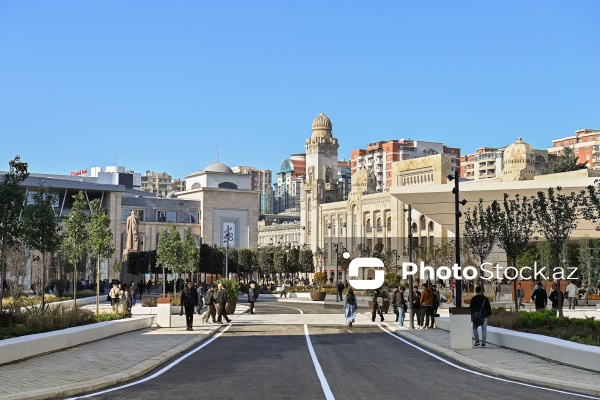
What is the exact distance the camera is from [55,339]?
1973 centimetres

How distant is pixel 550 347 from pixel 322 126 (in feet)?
479

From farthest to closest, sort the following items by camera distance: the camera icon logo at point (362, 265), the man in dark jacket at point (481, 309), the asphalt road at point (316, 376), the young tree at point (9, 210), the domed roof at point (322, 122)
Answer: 1. the domed roof at point (322, 122)
2. the camera icon logo at point (362, 265)
3. the young tree at point (9, 210)
4. the man in dark jacket at point (481, 309)
5. the asphalt road at point (316, 376)

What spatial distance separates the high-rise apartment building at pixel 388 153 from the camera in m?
180

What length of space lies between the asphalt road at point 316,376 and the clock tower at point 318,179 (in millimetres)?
127537

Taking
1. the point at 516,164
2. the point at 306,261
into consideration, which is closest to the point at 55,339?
the point at 516,164

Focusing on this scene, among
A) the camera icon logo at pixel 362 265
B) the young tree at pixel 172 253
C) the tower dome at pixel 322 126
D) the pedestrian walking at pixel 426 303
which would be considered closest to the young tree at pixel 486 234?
the pedestrian walking at pixel 426 303

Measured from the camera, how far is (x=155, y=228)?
117750 mm

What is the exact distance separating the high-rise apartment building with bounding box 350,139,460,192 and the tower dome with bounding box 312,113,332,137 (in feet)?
62.7

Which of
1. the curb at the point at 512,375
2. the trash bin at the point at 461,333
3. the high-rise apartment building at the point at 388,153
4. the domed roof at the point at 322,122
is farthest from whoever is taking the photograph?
the high-rise apartment building at the point at 388,153

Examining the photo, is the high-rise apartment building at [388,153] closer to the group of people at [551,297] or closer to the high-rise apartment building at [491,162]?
the high-rise apartment building at [491,162]

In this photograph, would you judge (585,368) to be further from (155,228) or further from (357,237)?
(357,237)

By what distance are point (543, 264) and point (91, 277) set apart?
40601 millimetres

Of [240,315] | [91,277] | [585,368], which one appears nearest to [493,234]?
[240,315]

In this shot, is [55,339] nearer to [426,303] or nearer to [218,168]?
[426,303]
